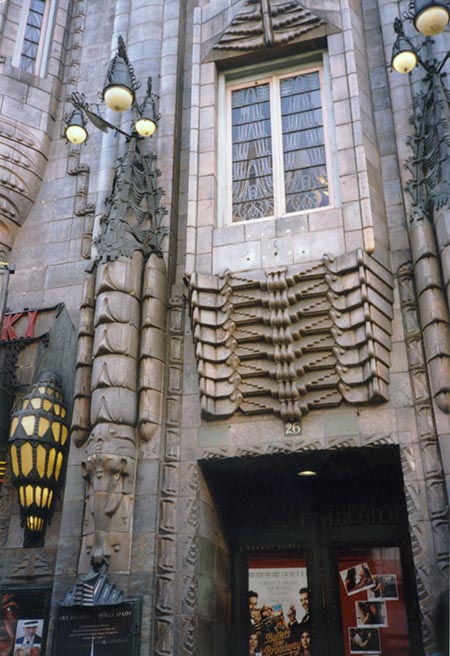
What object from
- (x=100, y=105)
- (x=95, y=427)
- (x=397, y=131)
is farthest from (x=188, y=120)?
(x=95, y=427)

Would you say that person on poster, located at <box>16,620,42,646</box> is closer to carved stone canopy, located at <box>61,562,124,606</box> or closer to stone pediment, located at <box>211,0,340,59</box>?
carved stone canopy, located at <box>61,562,124,606</box>

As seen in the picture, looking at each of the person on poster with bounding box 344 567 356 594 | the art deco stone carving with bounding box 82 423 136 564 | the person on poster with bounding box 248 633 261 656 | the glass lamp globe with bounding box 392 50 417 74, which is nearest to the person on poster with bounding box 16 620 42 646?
the art deco stone carving with bounding box 82 423 136 564

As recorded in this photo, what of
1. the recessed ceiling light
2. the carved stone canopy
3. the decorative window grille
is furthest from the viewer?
the decorative window grille

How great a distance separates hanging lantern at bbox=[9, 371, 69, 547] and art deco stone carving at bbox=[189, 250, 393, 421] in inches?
115

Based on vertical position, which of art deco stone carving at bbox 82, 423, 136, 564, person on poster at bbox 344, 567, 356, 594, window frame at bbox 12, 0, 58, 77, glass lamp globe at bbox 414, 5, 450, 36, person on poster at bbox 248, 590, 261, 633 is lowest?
person on poster at bbox 248, 590, 261, 633

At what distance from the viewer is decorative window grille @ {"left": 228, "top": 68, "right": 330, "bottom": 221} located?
13.8 m

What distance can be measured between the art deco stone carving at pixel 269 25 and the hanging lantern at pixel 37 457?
8.39 metres

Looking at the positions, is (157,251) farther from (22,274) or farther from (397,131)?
(397,131)

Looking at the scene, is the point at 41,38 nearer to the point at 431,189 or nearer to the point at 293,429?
the point at 431,189

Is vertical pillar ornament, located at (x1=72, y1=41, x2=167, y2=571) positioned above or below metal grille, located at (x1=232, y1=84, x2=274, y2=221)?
below

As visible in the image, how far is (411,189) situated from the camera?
13.0 meters

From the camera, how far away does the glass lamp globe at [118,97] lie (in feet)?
41.5

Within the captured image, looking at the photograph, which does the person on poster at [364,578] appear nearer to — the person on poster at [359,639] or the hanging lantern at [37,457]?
the person on poster at [359,639]

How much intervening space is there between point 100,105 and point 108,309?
6861mm
